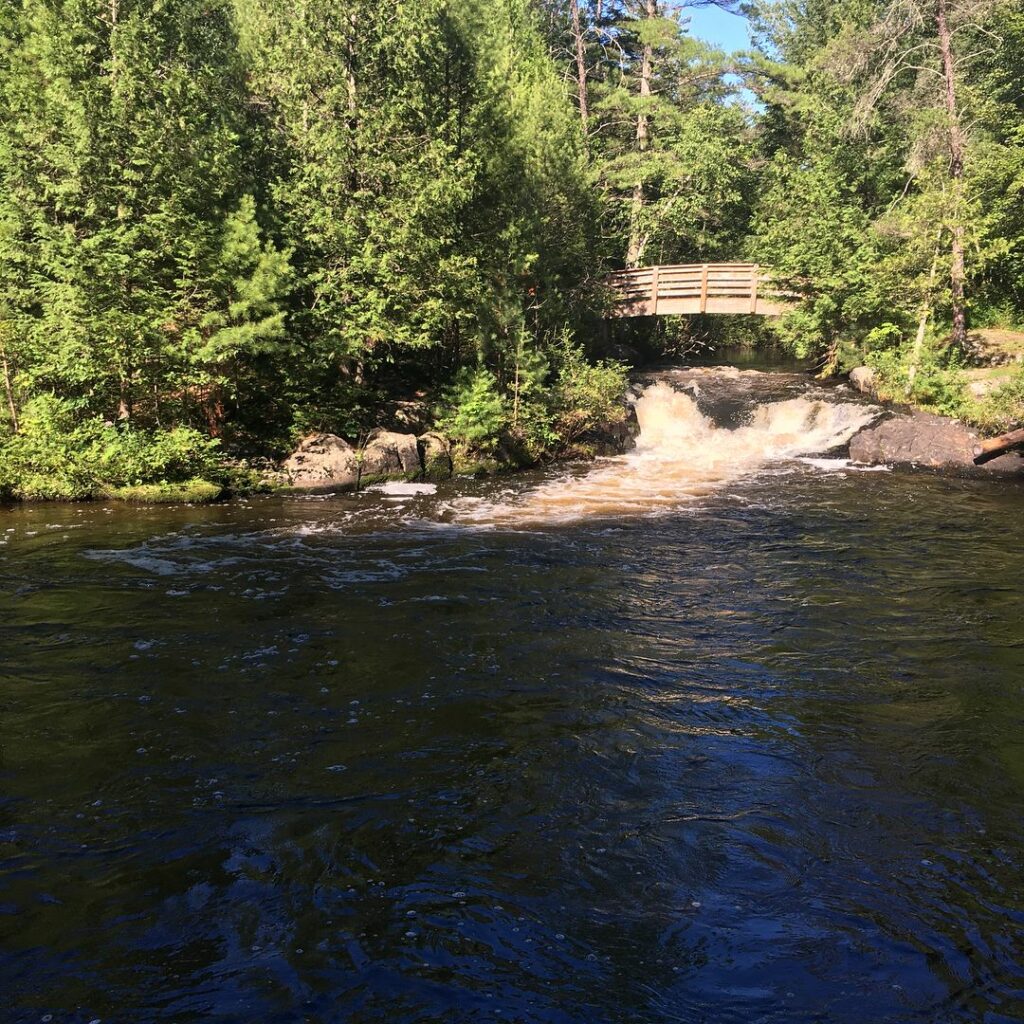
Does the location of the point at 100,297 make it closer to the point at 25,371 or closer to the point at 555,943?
the point at 25,371

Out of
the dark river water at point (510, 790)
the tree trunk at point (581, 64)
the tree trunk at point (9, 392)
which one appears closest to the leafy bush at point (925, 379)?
the dark river water at point (510, 790)

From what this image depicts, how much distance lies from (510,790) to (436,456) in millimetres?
12740

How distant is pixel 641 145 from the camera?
33.2 metres

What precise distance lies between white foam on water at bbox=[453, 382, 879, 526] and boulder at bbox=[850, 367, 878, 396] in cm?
176

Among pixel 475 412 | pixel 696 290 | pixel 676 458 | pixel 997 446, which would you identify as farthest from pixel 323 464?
pixel 696 290

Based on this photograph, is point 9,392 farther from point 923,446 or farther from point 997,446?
point 997,446

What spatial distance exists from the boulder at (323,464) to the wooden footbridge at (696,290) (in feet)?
44.8

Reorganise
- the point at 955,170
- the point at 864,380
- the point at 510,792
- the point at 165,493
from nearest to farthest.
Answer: the point at 510,792, the point at 165,493, the point at 955,170, the point at 864,380

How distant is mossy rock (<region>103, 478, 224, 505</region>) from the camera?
602 inches

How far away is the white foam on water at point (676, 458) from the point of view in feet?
51.6

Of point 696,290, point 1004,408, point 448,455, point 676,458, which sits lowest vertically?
point 676,458

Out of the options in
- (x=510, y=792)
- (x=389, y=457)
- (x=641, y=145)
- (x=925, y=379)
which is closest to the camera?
(x=510, y=792)

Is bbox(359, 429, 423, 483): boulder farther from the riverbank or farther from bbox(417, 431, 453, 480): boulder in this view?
bbox(417, 431, 453, 480): boulder

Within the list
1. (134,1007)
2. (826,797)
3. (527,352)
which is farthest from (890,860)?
(527,352)
